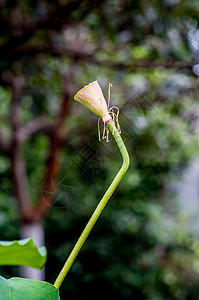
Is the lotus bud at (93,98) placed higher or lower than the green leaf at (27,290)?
higher

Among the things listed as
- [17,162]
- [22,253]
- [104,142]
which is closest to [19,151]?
[17,162]

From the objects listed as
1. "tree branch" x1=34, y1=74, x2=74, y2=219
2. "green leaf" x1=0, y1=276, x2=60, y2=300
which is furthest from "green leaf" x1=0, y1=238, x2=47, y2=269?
"tree branch" x1=34, y1=74, x2=74, y2=219

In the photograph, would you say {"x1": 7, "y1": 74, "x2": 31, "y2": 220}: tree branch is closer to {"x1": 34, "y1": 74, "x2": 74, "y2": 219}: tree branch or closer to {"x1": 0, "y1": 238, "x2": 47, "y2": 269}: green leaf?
{"x1": 34, "y1": 74, "x2": 74, "y2": 219}: tree branch

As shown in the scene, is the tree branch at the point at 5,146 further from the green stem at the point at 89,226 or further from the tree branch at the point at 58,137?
the green stem at the point at 89,226

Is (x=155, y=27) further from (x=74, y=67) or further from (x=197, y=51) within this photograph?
(x=74, y=67)

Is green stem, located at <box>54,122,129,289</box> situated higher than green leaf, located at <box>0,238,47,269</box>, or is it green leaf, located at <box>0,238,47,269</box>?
green stem, located at <box>54,122,129,289</box>

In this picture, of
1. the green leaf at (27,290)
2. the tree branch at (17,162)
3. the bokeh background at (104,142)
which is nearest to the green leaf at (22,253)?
the green leaf at (27,290)
